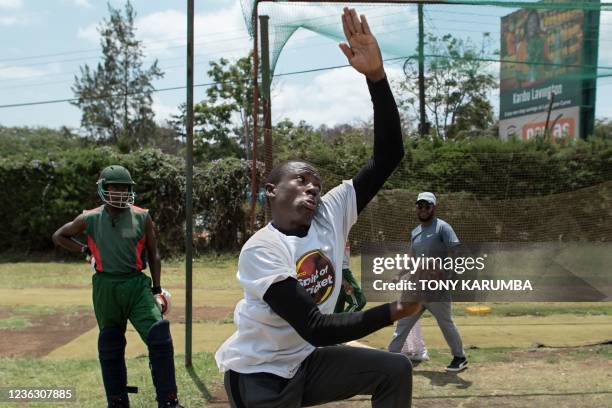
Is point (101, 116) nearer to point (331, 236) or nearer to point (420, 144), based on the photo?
point (420, 144)

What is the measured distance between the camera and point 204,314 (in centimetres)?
858

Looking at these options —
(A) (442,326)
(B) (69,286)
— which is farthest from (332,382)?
(B) (69,286)

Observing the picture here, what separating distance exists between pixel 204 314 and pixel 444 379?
4.02 metres

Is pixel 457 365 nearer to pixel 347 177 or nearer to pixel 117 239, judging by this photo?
pixel 117 239

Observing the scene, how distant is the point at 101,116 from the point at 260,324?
4684 cm

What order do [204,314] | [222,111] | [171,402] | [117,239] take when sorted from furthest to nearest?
1. [222,111]
2. [204,314]
3. [117,239]
4. [171,402]

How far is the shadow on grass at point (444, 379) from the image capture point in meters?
5.38

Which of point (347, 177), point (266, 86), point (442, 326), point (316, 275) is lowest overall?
point (442, 326)

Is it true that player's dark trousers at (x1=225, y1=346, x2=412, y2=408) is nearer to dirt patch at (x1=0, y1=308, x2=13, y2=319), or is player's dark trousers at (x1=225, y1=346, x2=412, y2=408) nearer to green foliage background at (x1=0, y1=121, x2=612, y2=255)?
green foliage background at (x1=0, y1=121, x2=612, y2=255)

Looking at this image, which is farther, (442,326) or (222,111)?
(222,111)

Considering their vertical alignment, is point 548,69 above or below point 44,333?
above

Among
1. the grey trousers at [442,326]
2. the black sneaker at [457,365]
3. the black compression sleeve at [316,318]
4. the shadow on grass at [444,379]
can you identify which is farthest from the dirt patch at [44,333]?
the black compression sleeve at [316,318]

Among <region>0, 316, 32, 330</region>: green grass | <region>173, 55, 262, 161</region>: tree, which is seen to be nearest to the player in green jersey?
→ <region>0, 316, 32, 330</region>: green grass

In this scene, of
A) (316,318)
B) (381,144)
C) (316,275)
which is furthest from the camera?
(381,144)
